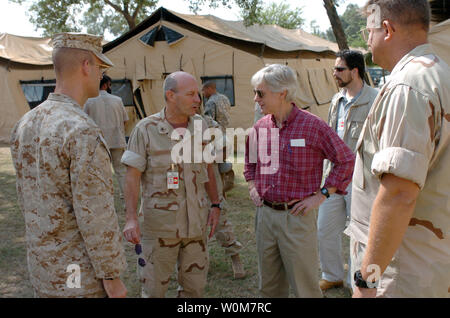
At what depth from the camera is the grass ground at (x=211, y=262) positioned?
412 centimetres

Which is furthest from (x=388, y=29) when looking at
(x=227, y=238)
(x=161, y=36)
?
(x=161, y=36)

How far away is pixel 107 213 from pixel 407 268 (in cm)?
146

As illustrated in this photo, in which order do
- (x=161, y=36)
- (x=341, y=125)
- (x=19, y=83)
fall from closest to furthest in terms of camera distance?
(x=341, y=125)
(x=161, y=36)
(x=19, y=83)

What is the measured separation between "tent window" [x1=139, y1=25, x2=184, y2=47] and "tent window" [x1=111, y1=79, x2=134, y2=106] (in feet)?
5.25

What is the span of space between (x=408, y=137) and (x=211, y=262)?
3.64m

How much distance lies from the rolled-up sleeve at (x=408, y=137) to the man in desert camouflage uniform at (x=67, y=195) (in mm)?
1330

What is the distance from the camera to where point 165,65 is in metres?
13.1

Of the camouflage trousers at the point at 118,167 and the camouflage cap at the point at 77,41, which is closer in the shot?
the camouflage cap at the point at 77,41

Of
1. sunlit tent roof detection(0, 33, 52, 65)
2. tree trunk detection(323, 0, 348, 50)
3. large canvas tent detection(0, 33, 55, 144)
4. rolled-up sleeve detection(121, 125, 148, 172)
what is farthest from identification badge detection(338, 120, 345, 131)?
sunlit tent roof detection(0, 33, 52, 65)

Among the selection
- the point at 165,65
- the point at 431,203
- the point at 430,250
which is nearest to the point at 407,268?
the point at 430,250

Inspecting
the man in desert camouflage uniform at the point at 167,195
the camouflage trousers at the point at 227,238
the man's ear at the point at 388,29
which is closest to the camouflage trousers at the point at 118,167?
the camouflage trousers at the point at 227,238

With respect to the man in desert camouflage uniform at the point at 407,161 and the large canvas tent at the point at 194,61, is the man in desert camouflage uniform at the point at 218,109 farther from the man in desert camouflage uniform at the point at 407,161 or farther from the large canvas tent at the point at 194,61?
the large canvas tent at the point at 194,61

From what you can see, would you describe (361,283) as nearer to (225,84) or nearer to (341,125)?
(341,125)

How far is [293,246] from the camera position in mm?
2775
